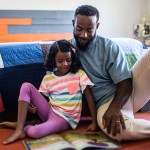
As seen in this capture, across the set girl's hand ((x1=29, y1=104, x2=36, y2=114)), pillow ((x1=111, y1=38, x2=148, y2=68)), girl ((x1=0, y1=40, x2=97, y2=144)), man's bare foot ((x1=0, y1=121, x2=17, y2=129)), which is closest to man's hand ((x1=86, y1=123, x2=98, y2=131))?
girl ((x1=0, y1=40, x2=97, y2=144))

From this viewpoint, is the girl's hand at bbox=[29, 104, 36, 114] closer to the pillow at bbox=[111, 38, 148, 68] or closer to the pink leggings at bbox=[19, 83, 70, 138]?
the pink leggings at bbox=[19, 83, 70, 138]

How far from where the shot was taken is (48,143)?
1324 mm

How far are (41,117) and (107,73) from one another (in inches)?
18.9

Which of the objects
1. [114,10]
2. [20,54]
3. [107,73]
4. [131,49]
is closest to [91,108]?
[107,73]

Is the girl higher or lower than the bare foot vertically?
higher

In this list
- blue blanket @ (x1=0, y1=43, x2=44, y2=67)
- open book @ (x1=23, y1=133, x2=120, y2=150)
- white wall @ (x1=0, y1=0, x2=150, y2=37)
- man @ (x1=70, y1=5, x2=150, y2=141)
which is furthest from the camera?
white wall @ (x1=0, y1=0, x2=150, y2=37)

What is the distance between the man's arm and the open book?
79mm

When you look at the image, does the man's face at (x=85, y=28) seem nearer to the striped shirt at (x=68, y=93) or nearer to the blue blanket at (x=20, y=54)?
the striped shirt at (x=68, y=93)

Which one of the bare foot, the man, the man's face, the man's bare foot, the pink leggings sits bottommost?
the man's bare foot

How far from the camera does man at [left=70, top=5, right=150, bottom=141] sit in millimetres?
1474

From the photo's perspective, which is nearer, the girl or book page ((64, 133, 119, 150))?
book page ((64, 133, 119, 150))

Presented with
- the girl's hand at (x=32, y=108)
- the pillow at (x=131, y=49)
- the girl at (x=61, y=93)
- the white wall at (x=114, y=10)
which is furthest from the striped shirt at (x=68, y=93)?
the white wall at (x=114, y=10)

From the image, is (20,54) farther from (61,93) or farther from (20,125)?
(20,125)

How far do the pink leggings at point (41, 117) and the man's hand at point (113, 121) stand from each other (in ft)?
0.88
